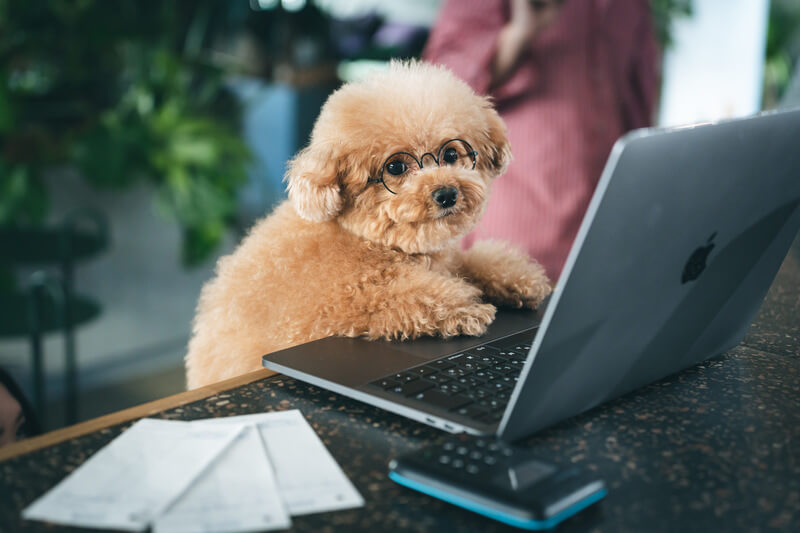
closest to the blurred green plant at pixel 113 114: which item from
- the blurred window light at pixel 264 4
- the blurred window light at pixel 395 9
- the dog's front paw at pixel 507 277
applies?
the blurred window light at pixel 264 4

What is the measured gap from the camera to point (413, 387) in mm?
690

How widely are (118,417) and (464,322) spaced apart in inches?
15.6

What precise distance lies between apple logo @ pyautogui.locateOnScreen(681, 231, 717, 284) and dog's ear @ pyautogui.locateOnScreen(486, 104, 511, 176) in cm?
37

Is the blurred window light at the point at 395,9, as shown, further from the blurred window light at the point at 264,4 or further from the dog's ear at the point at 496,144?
the dog's ear at the point at 496,144

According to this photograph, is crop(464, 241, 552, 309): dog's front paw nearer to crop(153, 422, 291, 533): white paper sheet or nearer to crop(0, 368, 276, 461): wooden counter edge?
crop(0, 368, 276, 461): wooden counter edge

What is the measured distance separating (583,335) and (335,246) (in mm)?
395

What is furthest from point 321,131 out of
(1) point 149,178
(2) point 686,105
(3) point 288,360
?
(2) point 686,105

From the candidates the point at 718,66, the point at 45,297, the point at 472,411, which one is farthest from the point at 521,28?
the point at 718,66

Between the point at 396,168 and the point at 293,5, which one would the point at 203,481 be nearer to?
the point at 396,168

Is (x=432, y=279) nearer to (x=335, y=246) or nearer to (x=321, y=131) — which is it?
(x=335, y=246)

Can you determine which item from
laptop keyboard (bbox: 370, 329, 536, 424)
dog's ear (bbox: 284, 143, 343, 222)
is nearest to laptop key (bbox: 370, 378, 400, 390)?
laptop keyboard (bbox: 370, 329, 536, 424)

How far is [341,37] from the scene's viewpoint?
3473mm

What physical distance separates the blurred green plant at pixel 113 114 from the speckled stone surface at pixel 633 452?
216cm

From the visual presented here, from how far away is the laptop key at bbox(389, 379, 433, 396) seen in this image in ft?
2.23
